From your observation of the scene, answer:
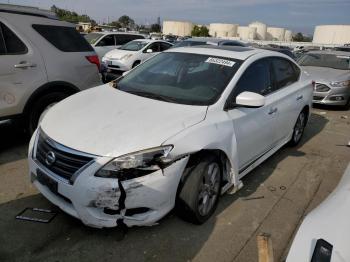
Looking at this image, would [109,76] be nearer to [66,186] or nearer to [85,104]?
[85,104]

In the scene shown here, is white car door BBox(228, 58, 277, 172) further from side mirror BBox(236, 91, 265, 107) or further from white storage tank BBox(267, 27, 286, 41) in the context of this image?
white storage tank BBox(267, 27, 286, 41)

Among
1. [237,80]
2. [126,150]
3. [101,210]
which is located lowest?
[101,210]

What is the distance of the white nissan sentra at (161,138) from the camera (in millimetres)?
2785

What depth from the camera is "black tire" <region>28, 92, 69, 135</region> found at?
4.96 m

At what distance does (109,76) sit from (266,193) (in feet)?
31.6

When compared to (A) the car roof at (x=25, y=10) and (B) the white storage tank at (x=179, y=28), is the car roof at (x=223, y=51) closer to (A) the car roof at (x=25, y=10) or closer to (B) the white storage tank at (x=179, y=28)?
(A) the car roof at (x=25, y=10)

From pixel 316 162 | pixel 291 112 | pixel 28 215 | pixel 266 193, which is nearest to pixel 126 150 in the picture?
pixel 28 215

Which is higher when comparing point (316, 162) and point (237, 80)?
point (237, 80)

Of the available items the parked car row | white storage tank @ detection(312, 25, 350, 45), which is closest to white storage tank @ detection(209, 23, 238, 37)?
white storage tank @ detection(312, 25, 350, 45)

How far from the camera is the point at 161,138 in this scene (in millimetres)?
2920

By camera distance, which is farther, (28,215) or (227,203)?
(227,203)

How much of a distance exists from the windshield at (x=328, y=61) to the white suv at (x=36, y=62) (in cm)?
755

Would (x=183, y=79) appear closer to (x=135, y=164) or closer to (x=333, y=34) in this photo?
(x=135, y=164)

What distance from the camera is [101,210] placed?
2834mm
